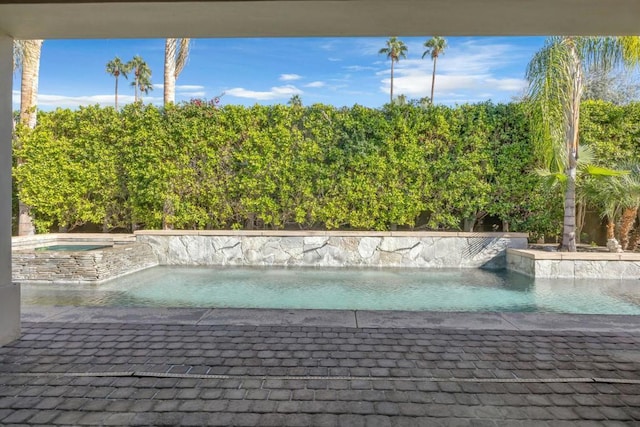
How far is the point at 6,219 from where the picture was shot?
3.43m

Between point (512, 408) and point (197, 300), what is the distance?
15.9 feet

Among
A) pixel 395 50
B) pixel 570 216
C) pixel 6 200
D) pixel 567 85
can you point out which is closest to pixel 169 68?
pixel 6 200

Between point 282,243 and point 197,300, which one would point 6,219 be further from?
point 282,243

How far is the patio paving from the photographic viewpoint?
2.27 m

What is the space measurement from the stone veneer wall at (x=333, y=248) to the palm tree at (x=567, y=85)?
62.1 inches

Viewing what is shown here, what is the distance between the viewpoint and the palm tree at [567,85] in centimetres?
825

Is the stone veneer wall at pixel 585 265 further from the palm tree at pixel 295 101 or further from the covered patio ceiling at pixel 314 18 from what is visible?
the palm tree at pixel 295 101

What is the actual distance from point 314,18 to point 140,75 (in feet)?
149

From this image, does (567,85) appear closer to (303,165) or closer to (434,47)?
(303,165)

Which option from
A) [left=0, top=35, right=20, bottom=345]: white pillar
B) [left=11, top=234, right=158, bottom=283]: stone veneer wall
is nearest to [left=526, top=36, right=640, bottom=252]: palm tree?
[left=0, top=35, right=20, bottom=345]: white pillar

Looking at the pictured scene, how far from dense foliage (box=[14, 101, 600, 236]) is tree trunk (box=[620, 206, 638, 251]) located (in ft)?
4.08

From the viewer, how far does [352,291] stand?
268 inches

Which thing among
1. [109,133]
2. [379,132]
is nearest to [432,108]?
[379,132]

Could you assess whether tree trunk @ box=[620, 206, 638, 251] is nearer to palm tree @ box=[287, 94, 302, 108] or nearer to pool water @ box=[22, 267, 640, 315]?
pool water @ box=[22, 267, 640, 315]
